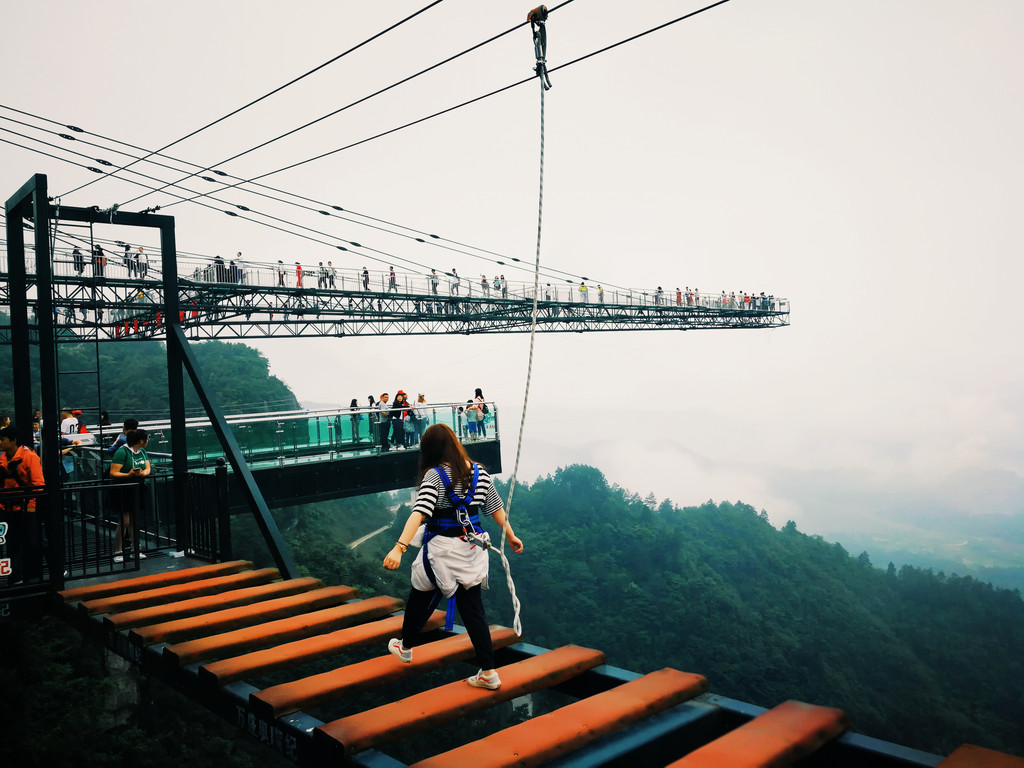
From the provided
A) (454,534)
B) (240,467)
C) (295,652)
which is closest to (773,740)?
(454,534)

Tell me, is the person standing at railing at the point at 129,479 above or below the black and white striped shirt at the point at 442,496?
below

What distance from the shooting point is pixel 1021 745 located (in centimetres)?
7500

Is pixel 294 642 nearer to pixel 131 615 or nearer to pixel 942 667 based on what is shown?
pixel 131 615

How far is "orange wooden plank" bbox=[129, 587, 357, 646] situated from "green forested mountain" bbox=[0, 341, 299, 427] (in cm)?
4716

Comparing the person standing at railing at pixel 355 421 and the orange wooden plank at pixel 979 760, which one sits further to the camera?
the person standing at railing at pixel 355 421

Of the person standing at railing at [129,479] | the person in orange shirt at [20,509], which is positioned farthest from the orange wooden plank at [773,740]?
the person in orange shirt at [20,509]

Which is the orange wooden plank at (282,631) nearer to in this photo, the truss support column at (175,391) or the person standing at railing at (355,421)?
the truss support column at (175,391)

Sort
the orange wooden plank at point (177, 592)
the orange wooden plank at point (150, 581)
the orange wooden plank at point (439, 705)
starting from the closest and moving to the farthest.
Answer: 1. the orange wooden plank at point (439, 705)
2. the orange wooden plank at point (177, 592)
3. the orange wooden plank at point (150, 581)

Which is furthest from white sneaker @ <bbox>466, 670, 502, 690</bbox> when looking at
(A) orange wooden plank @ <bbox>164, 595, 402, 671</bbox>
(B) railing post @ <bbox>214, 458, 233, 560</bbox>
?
(B) railing post @ <bbox>214, 458, 233, 560</bbox>

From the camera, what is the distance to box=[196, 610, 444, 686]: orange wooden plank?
484 cm

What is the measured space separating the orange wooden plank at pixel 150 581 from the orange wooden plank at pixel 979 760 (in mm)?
6683

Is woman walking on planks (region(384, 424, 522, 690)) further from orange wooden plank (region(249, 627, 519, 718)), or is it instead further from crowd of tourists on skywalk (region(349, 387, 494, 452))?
crowd of tourists on skywalk (region(349, 387, 494, 452))

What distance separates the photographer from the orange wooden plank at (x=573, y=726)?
3555mm

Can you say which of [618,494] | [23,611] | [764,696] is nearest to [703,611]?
[764,696]
